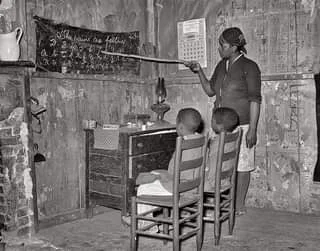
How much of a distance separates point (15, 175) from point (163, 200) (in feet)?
4.22

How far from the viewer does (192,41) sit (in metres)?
4.86

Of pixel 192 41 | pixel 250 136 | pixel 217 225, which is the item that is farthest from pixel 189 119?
pixel 192 41

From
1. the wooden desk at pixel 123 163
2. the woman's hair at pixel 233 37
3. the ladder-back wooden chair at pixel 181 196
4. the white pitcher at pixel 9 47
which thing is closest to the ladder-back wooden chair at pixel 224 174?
the ladder-back wooden chair at pixel 181 196

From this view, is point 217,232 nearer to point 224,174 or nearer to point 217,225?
point 217,225

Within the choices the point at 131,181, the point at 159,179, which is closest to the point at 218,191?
the point at 159,179

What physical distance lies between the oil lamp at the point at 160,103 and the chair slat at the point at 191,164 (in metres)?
1.55

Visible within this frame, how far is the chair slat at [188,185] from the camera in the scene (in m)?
2.97

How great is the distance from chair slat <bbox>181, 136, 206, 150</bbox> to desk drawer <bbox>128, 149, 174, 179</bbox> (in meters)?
1.00

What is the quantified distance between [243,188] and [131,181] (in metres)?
1.09

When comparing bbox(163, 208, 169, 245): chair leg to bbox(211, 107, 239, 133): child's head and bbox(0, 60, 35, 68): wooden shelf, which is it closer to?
bbox(211, 107, 239, 133): child's head

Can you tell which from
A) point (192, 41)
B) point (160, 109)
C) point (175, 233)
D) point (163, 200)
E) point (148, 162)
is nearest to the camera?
point (175, 233)

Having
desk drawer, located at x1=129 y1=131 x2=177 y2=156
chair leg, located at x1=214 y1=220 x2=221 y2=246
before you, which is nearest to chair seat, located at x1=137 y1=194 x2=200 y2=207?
chair leg, located at x1=214 y1=220 x2=221 y2=246

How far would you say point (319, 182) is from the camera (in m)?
4.21

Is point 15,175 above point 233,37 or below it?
below
